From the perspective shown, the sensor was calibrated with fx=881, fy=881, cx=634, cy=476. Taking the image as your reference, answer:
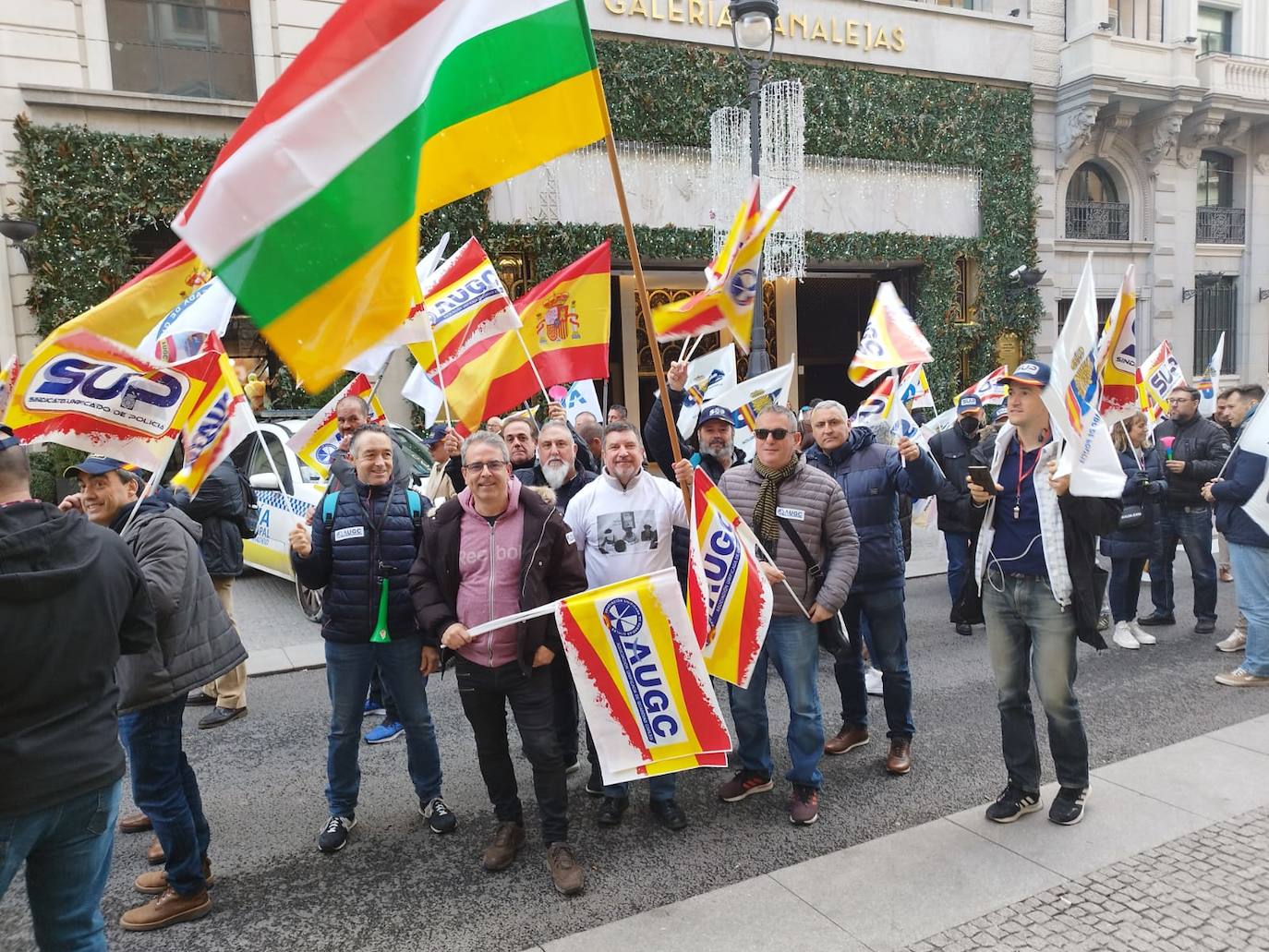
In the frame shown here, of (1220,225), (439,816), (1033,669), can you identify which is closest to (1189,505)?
(1033,669)

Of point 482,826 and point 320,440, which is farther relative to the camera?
point 320,440

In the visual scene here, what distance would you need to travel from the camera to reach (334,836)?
4117 mm

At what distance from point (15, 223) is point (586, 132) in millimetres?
10351

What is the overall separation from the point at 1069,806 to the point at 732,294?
3.71m

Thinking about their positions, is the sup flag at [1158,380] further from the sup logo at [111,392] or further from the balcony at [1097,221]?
the balcony at [1097,221]

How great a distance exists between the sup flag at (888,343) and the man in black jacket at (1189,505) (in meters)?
2.56

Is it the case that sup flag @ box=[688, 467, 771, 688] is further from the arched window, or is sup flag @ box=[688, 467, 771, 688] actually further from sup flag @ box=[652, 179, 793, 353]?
the arched window

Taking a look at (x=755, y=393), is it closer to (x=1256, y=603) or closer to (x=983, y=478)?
(x=983, y=478)

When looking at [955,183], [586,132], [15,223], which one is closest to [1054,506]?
[586,132]

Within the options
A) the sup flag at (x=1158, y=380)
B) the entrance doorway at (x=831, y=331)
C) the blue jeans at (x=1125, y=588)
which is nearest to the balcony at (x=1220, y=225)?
the entrance doorway at (x=831, y=331)

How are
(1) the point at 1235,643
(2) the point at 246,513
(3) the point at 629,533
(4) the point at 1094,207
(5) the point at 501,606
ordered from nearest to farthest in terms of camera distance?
(5) the point at 501,606, (3) the point at 629,533, (2) the point at 246,513, (1) the point at 1235,643, (4) the point at 1094,207

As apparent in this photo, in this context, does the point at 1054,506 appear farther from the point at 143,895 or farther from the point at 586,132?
the point at 143,895

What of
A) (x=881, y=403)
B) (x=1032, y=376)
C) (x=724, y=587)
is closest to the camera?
(x=1032, y=376)

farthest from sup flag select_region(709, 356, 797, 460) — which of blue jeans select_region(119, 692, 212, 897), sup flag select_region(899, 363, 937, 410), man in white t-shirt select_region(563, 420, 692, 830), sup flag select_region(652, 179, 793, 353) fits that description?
blue jeans select_region(119, 692, 212, 897)
